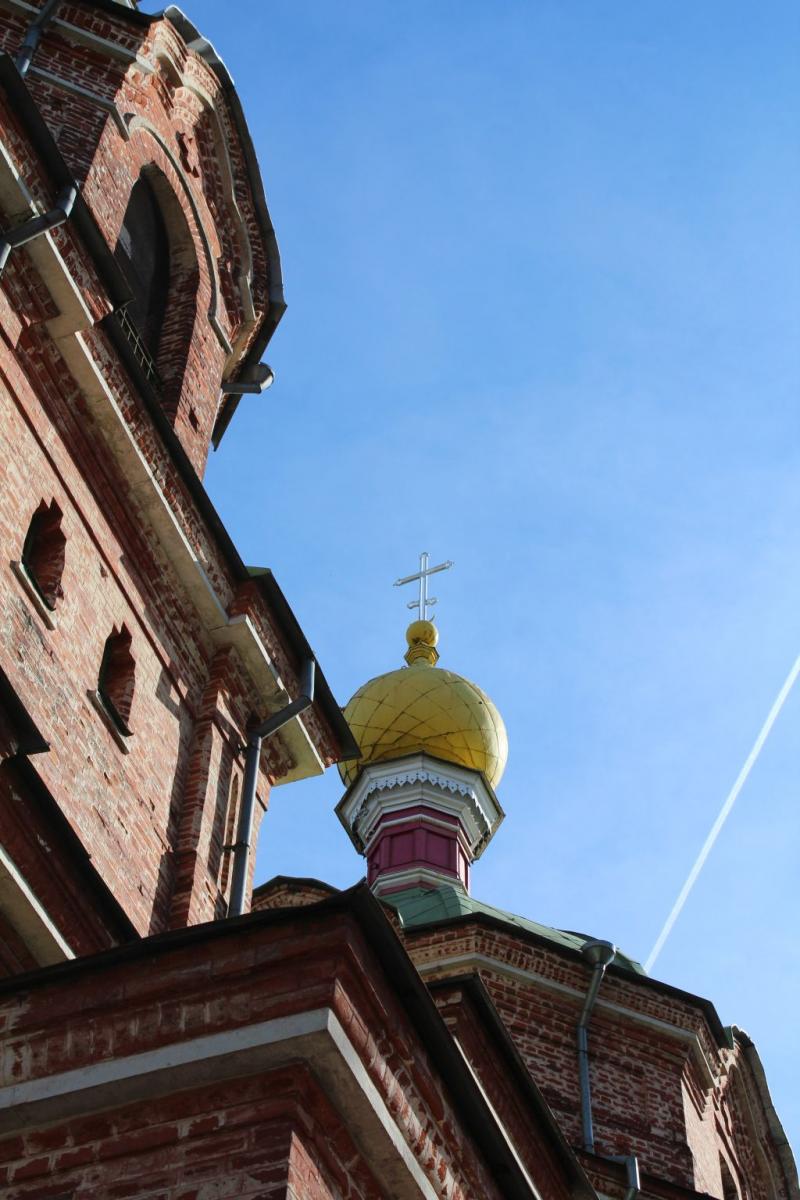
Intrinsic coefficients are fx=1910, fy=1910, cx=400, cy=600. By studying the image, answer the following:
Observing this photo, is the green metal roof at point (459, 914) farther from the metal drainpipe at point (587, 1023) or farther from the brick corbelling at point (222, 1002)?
the brick corbelling at point (222, 1002)

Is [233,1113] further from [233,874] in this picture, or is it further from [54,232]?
[54,232]

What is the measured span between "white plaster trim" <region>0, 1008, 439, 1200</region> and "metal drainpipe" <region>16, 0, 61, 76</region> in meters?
9.32

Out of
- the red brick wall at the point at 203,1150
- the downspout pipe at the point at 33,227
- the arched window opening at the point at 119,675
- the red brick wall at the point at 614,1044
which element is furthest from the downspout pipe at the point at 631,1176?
the red brick wall at the point at 203,1150

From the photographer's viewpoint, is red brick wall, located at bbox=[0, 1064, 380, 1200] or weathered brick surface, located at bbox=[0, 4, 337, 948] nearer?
red brick wall, located at bbox=[0, 1064, 380, 1200]

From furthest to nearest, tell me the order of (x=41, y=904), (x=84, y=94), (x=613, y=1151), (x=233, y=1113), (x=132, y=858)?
(x=613, y=1151) → (x=84, y=94) → (x=132, y=858) → (x=41, y=904) → (x=233, y=1113)

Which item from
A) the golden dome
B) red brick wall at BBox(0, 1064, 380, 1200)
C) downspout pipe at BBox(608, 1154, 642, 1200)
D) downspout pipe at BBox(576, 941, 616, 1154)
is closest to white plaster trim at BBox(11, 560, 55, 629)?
red brick wall at BBox(0, 1064, 380, 1200)

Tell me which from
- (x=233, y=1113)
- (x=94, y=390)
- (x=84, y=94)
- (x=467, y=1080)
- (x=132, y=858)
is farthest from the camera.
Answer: (x=84, y=94)

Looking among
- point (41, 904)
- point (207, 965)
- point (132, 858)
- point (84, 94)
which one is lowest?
point (207, 965)

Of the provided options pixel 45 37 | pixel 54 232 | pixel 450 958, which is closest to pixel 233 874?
pixel 54 232

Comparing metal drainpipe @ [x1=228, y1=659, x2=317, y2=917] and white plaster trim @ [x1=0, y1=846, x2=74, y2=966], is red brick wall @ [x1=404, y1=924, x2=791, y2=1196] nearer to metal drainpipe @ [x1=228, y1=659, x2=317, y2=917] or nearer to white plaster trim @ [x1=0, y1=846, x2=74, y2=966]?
metal drainpipe @ [x1=228, y1=659, x2=317, y2=917]

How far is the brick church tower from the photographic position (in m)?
5.83

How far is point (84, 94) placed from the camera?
13734 mm

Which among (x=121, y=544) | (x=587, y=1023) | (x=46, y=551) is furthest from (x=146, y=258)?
(x=587, y=1023)

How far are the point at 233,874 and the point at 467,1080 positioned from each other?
5.43 metres
